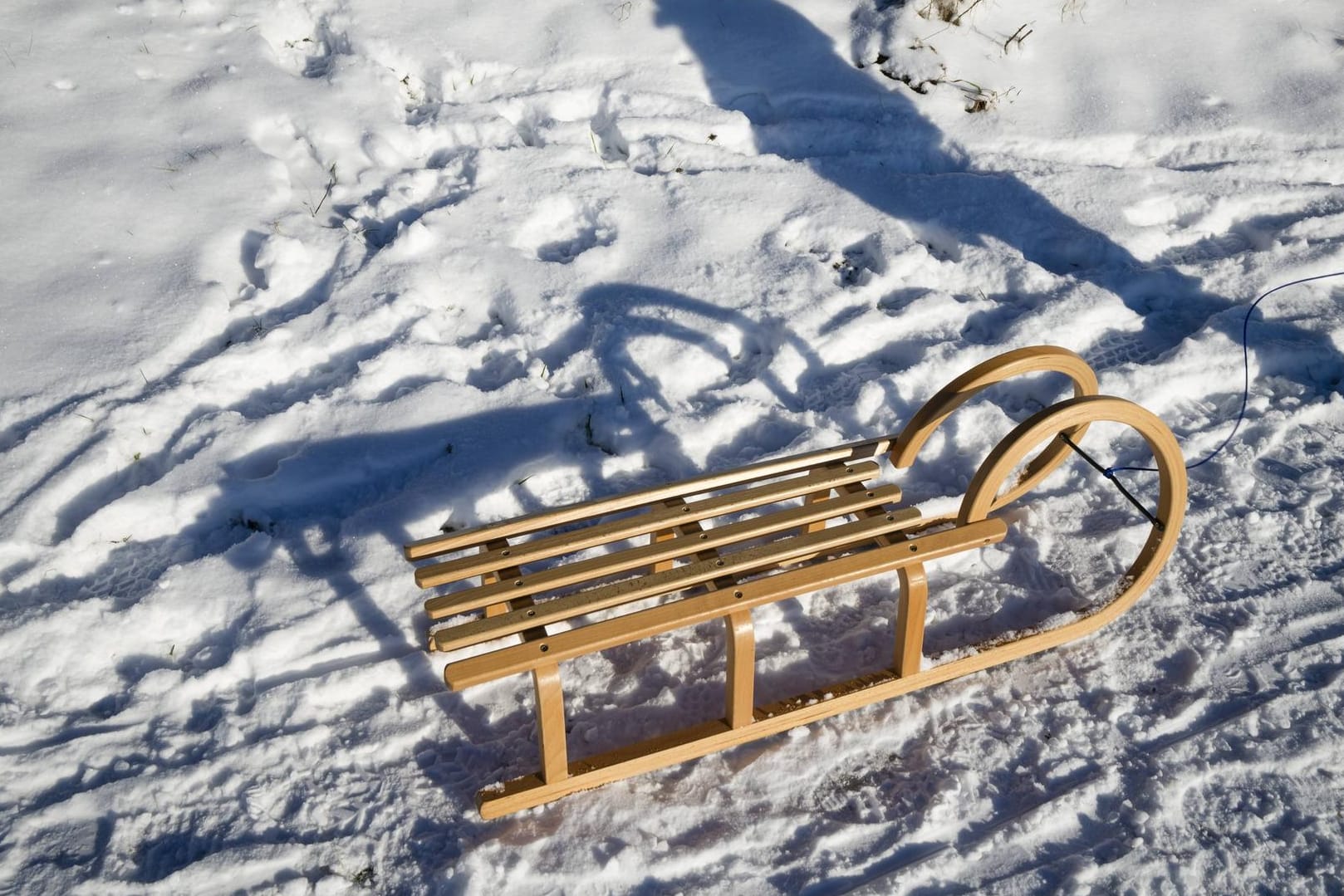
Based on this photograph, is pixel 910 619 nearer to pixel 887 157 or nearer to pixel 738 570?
pixel 738 570

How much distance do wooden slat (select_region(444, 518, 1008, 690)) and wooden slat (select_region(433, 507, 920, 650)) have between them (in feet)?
0.15

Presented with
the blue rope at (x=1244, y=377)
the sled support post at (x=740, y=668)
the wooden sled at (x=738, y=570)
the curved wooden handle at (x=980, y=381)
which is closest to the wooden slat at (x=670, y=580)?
the wooden sled at (x=738, y=570)

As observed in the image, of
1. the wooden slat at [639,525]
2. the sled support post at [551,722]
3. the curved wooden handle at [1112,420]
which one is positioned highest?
the curved wooden handle at [1112,420]

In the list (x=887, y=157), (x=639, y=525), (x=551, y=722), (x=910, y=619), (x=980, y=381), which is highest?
(x=980, y=381)

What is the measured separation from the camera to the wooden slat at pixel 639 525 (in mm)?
2691

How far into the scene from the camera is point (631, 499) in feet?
9.42

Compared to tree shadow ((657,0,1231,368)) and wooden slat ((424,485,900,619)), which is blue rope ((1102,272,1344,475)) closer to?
tree shadow ((657,0,1231,368))

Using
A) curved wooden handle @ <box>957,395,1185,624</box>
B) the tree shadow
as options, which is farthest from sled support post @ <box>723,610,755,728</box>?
the tree shadow

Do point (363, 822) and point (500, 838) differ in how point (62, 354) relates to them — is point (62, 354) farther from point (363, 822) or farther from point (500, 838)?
point (500, 838)

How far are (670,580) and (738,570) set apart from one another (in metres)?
0.18

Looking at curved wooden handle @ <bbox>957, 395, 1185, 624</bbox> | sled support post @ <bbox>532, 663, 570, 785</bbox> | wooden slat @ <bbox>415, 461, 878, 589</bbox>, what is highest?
curved wooden handle @ <bbox>957, 395, 1185, 624</bbox>

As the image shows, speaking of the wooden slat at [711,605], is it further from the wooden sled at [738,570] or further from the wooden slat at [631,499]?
the wooden slat at [631,499]

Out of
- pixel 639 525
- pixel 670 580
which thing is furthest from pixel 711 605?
pixel 639 525

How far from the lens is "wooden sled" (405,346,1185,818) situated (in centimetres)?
255
